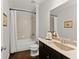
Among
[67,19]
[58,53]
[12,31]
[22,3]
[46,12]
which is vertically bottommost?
[58,53]

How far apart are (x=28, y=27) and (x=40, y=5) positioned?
4.67 feet

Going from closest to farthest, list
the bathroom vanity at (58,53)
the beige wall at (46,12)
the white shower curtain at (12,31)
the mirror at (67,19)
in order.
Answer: the bathroom vanity at (58,53), the mirror at (67,19), the beige wall at (46,12), the white shower curtain at (12,31)

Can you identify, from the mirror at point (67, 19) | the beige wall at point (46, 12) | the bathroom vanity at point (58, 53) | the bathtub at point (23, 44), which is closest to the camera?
the bathroom vanity at point (58, 53)

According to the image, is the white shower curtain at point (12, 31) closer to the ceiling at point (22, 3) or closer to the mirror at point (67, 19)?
the ceiling at point (22, 3)

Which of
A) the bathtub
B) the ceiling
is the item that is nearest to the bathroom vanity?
the ceiling

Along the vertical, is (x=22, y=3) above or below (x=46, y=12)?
above

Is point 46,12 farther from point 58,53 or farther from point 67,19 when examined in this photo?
point 58,53

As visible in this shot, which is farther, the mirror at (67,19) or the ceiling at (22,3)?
the ceiling at (22,3)

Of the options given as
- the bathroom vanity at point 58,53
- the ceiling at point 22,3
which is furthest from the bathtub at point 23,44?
the bathroom vanity at point 58,53

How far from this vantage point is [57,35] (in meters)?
2.57

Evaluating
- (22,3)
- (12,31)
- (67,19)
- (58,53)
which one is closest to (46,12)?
(22,3)

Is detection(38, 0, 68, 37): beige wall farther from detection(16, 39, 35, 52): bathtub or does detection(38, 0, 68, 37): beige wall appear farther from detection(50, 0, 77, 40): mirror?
detection(16, 39, 35, 52): bathtub

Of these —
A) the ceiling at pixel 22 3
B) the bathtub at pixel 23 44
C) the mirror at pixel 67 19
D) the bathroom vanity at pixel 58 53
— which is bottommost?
the bathtub at pixel 23 44

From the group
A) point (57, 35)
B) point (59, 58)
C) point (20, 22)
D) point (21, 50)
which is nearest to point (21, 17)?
point (20, 22)
